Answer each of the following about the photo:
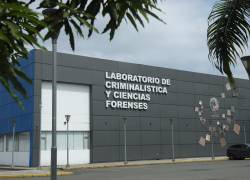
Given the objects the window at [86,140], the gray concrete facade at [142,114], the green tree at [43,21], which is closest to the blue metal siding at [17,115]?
the gray concrete facade at [142,114]

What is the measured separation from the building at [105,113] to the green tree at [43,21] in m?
34.6

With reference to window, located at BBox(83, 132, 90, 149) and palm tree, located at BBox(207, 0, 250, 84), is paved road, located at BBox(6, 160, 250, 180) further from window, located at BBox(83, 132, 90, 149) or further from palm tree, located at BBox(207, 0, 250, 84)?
palm tree, located at BBox(207, 0, 250, 84)

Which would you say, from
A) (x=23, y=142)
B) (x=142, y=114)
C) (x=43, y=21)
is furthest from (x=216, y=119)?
(x=43, y=21)

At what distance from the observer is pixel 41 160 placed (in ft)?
129

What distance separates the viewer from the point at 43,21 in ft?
8.00

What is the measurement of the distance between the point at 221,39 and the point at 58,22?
4584 mm

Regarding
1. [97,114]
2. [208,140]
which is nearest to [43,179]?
[97,114]

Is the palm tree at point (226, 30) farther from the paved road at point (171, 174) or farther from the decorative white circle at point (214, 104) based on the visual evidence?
the decorative white circle at point (214, 104)

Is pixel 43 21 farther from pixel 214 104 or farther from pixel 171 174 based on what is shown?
pixel 214 104

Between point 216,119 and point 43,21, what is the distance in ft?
172

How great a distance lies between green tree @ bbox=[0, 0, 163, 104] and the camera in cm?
225

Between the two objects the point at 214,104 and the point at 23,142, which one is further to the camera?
the point at 214,104

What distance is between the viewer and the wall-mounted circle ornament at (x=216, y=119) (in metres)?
52.2

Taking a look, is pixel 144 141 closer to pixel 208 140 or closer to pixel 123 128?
pixel 123 128
